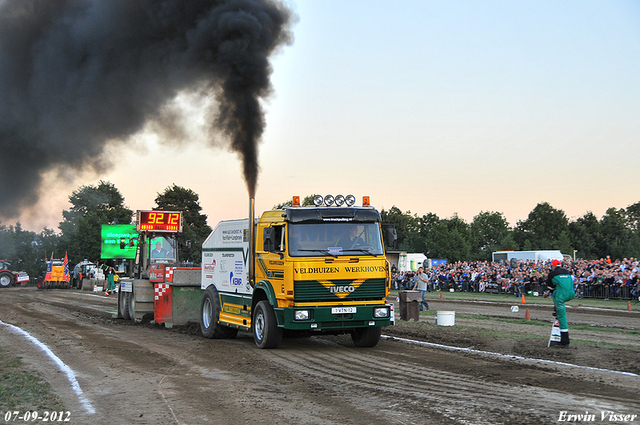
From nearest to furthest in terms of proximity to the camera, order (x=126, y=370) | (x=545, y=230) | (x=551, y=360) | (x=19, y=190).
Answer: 1. (x=126, y=370)
2. (x=551, y=360)
3. (x=19, y=190)
4. (x=545, y=230)

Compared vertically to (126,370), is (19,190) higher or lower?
higher

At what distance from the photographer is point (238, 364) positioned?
10.1 meters

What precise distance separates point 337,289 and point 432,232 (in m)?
84.9

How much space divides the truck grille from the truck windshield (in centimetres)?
56

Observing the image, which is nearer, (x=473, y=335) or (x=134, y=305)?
(x=473, y=335)

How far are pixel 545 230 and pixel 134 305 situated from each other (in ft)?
310

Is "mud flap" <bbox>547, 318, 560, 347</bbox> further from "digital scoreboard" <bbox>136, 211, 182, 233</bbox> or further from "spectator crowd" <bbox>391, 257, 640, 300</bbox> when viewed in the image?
"spectator crowd" <bbox>391, 257, 640, 300</bbox>

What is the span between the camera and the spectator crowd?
90.9 feet

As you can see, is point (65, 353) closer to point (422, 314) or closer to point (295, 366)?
point (295, 366)

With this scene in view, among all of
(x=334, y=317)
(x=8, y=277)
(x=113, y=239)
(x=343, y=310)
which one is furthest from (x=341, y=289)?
(x=8, y=277)

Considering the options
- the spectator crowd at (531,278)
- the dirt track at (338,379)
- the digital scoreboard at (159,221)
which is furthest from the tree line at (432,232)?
the dirt track at (338,379)

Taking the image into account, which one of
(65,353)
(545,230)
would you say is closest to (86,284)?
(65,353)

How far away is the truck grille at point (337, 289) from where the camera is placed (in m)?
11.3

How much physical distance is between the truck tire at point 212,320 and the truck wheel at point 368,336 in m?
3.45
